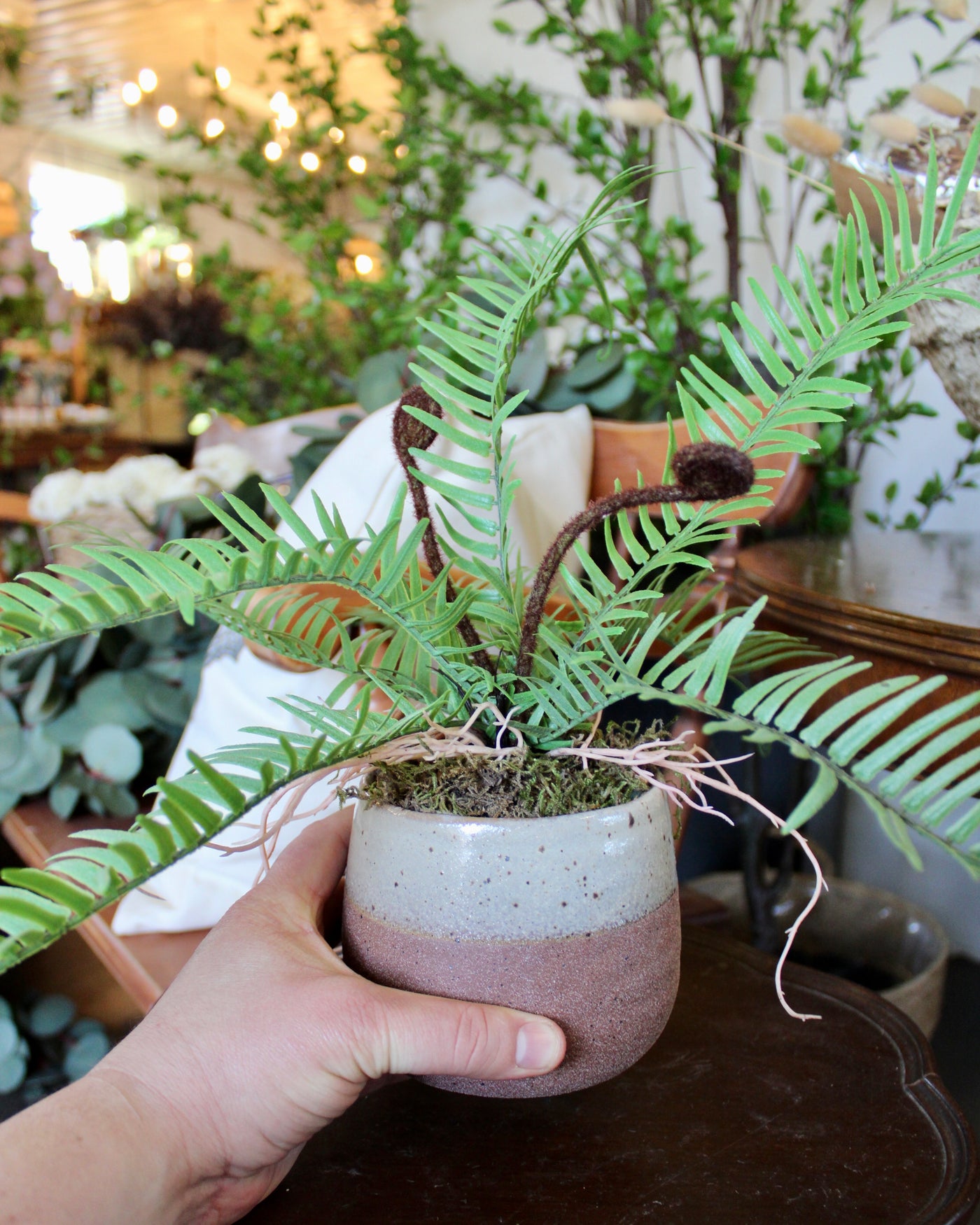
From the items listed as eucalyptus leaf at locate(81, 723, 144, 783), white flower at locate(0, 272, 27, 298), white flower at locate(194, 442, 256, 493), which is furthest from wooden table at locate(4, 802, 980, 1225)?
white flower at locate(0, 272, 27, 298)

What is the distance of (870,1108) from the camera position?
497mm

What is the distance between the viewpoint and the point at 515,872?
392 mm

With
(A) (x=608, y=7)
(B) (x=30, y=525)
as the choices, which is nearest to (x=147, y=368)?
(B) (x=30, y=525)

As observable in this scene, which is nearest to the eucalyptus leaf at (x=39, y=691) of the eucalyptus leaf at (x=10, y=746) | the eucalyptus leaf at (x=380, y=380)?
the eucalyptus leaf at (x=10, y=746)

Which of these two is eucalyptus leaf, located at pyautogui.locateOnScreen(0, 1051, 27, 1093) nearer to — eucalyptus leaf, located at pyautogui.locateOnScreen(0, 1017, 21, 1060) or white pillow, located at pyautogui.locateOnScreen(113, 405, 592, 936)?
eucalyptus leaf, located at pyautogui.locateOnScreen(0, 1017, 21, 1060)

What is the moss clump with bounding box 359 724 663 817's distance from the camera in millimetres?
416

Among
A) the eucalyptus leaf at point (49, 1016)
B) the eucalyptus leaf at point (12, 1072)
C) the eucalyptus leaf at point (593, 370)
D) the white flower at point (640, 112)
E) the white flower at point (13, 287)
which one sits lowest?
the eucalyptus leaf at point (12, 1072)

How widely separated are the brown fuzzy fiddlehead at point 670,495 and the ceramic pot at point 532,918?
8cm

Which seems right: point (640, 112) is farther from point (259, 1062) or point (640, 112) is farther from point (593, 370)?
point (259, 1062)

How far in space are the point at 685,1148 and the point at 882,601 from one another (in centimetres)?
46

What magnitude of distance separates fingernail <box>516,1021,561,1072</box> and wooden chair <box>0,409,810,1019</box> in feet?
1.66

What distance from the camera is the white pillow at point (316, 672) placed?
94cm

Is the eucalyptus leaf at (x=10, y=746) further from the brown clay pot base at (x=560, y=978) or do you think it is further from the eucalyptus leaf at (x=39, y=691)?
the brown clay pot base at (x=560, y=978)

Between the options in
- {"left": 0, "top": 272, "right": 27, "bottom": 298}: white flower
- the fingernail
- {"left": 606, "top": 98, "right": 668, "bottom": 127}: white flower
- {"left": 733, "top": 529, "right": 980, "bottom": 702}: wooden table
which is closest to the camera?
the fingernail
